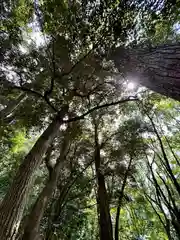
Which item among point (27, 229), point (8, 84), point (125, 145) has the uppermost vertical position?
point (8, 84)

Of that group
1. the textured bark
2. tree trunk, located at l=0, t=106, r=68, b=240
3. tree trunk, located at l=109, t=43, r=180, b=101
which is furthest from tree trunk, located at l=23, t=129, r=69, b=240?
the textured bark

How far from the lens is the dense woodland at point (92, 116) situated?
2.58 meters

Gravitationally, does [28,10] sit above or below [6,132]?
above

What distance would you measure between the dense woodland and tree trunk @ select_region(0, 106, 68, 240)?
0.5 inches

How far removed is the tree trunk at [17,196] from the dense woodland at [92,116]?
1 cm

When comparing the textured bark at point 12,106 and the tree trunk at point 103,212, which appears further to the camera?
the textured bark at point 12,106

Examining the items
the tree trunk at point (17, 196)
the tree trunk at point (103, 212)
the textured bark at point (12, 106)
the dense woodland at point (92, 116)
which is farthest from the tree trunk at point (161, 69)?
the textured bark at point (12, 106)

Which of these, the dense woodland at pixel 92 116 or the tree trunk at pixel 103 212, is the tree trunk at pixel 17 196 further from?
the tree trunk at pixel 103 212

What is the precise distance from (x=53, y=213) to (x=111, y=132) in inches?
118

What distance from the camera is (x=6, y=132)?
18.5ft

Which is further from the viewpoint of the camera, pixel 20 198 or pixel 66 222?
pixel 66 222

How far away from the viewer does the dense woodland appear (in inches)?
102

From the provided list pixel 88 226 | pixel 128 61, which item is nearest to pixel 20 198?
pixel 128 61

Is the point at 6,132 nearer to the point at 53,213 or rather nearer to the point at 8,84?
the point at 8,84
